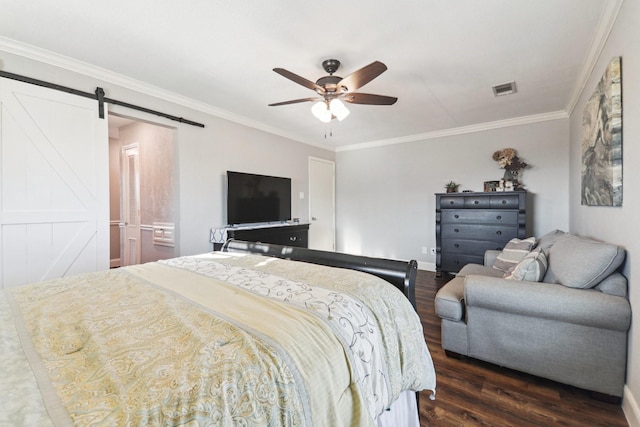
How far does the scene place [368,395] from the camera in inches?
40.0

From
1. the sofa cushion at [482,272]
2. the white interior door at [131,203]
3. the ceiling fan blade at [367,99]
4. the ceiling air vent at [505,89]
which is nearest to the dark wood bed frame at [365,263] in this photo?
the ceiling fan blade at [367,99]

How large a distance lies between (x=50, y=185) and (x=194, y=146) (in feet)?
4.81

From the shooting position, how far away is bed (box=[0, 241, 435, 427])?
24.4 inches

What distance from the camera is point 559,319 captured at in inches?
69.9

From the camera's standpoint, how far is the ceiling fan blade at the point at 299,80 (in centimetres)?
206

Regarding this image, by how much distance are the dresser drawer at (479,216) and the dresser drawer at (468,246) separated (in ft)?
0.97

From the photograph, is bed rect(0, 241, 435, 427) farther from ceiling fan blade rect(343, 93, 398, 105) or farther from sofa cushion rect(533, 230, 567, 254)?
sofa cushion rect(533, 230, 567, 254)

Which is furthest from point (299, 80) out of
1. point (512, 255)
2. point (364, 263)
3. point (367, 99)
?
point (512, 255)

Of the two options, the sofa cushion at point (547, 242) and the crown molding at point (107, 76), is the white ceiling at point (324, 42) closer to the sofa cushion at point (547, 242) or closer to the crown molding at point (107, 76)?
the crown molding at point (107, 76)

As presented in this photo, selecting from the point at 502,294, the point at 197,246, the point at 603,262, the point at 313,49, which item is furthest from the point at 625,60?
the point at 197,246

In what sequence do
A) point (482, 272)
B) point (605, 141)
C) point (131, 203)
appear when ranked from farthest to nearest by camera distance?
1. point (131, 203)
2. point (482, 272)
3. point (605, 141)

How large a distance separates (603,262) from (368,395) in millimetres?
1766

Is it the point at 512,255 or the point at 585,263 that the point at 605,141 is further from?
the point at 512,255

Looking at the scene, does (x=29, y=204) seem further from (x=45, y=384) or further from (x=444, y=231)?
(x=444, y=231)
